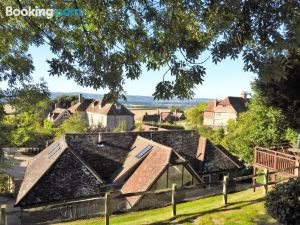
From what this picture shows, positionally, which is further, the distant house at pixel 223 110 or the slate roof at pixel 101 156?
the distant house at pixel 223 110

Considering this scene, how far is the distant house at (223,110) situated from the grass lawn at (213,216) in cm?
6320

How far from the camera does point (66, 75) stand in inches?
253

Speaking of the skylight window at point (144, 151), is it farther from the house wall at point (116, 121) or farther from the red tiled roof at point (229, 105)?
the red tiled roof at point (229, 105)

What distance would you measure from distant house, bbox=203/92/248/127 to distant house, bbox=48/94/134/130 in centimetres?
1835

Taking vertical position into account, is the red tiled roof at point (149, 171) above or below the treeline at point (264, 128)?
below

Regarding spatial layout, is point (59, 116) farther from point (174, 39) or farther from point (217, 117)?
point (174, 39)

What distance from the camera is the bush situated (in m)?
11.0

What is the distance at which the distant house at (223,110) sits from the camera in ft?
Answer: 257

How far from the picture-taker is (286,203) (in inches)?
435

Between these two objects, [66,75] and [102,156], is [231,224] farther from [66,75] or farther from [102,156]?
[102,156]

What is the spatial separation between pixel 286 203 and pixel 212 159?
18927 mm

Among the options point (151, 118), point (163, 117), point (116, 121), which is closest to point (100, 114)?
point (116, 121)

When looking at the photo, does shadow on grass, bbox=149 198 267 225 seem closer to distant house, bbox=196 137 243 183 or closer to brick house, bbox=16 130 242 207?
brick house, bbox=16 130 242 207

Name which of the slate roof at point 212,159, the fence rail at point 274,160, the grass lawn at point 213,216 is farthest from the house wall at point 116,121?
the grass lawn at point 213,216
